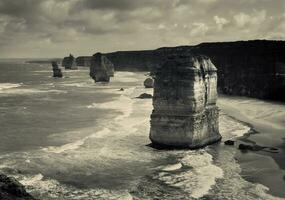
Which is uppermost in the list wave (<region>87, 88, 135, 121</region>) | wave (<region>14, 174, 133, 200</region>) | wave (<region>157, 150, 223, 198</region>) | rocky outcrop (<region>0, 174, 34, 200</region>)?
rocky outcrop (<region>0, 174, 34, 200</region>)

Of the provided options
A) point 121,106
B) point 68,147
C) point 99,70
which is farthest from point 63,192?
point 99,70

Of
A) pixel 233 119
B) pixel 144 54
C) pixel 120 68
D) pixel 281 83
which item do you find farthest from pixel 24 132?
pixel 120 68

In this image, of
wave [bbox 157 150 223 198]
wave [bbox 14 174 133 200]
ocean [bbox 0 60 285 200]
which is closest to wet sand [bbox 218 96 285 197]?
ocean [bbox 0 60 285 200]

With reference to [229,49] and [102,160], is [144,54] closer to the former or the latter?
[229,49]

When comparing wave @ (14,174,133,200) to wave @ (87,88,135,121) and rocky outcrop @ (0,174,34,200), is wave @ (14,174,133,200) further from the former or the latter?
wave @ (87,88,135,121)

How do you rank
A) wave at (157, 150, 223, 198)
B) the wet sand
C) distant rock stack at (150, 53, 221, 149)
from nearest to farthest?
1. wave at (157, 150, 223, 198)
2. the wet sand
3. distant rock stack at (150, 53, 221, 149)

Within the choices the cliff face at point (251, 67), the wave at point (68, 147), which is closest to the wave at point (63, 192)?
the wave at point (68, 147)

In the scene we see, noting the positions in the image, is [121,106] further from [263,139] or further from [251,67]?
[251,67]

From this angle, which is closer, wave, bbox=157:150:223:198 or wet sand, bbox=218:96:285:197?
wave, bbox=157:150:223:198
